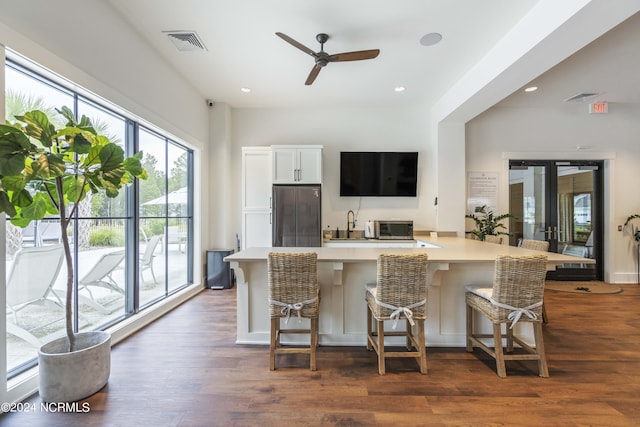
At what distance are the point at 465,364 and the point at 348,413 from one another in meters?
1.20

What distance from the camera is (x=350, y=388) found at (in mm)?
2023

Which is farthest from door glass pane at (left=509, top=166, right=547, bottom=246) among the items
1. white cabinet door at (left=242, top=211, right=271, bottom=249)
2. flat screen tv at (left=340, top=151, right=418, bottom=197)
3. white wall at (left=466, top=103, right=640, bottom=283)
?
white cabinet door at (left=242, top=211, right=271, bottom=249)

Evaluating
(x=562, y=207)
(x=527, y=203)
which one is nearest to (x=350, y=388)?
(x=527, y=203)

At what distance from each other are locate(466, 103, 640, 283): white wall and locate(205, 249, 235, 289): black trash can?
466 centimetres

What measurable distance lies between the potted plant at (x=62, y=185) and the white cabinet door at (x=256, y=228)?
2.69m

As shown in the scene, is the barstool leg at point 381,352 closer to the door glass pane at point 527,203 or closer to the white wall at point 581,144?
the white wall at point 581,144

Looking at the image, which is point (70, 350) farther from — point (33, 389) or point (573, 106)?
point (573, 106)

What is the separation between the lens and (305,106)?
16.4 ft

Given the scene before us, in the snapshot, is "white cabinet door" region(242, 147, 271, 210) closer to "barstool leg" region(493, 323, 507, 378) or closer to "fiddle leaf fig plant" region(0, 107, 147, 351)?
"fiddle leaf fig plant" region(0, 107, 147, 351)

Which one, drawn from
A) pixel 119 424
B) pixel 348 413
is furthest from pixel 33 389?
pixel 348 413

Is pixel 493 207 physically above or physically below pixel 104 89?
below

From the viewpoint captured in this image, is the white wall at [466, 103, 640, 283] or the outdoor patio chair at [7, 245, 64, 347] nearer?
the outdoor patio chair at [7, 245, 64, 347]

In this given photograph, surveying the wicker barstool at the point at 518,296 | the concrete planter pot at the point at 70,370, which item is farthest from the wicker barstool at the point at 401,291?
the concrete planter pot at the point at 70,370

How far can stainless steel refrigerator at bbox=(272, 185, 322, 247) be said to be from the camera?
4.45 metres
